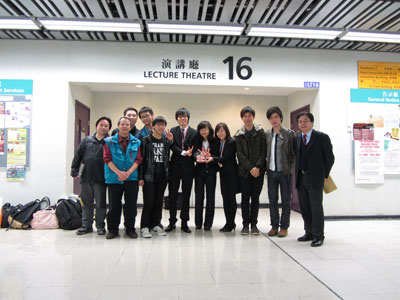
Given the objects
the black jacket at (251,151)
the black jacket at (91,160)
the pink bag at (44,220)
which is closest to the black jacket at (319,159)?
the black jacket at (251,151)

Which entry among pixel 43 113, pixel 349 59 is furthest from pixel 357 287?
pixel 43 113

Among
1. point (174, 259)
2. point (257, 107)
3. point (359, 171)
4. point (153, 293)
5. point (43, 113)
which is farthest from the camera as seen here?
point (257, 107)

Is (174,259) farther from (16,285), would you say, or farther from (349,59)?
(349,59)

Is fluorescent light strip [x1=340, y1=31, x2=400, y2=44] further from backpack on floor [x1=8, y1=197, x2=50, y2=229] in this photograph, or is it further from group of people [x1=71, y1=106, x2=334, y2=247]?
backpack on floor [x1=8, y1=197, x2=50, y2=229]

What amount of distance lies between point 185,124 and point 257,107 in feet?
9.83

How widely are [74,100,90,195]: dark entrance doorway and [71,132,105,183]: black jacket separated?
1.53 metres

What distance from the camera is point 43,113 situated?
4879 millimetres

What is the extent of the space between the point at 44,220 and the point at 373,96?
18.9 ft

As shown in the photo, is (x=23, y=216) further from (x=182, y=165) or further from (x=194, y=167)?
(x=194, y=167)

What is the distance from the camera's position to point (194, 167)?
4.03 m

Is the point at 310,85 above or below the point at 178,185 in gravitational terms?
above

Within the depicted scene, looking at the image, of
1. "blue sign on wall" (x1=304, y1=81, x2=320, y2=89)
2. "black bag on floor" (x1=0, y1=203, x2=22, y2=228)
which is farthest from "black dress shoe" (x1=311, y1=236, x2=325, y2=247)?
"black bag on floor" (x1=0, y1=203, x2=22, y2=228)

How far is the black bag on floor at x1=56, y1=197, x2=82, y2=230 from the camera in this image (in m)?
4.19

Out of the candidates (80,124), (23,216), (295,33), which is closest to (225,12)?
(295,33)
